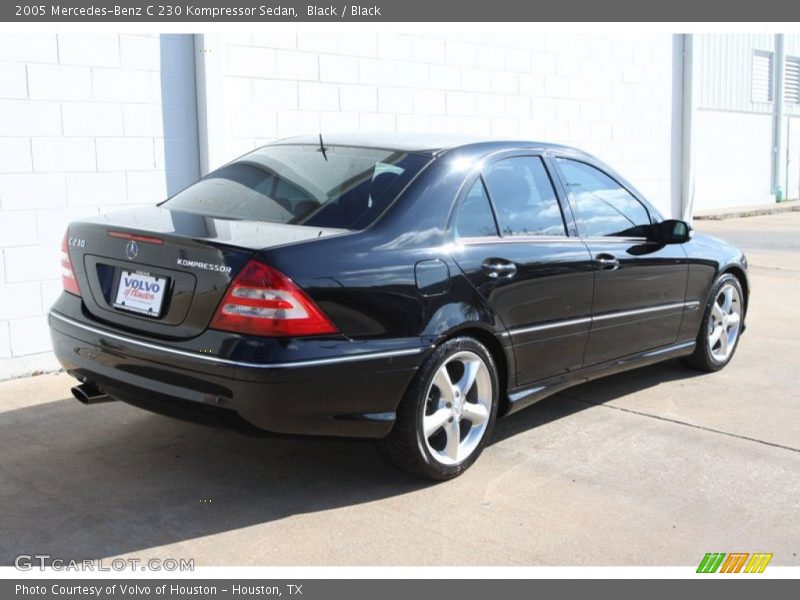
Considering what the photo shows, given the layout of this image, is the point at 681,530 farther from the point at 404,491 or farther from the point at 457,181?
the point at 457,181

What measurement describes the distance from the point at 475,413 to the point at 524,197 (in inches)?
46.8

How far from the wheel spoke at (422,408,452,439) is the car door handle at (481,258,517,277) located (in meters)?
0.69

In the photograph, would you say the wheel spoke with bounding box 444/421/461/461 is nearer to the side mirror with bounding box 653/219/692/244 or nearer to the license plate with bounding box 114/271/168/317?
the license plate with bounding box 114/271/168/317

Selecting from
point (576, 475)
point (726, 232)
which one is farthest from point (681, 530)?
point (726, 232)

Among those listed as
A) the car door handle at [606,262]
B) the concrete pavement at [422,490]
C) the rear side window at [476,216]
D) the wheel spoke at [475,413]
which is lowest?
the concrete pavement at [422,490]

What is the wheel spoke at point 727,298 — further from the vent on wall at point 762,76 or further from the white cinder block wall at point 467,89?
the vent on wall at point 762,76

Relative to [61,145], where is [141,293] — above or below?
below

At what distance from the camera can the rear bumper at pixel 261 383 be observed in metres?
3.75

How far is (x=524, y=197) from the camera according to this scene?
195 inches

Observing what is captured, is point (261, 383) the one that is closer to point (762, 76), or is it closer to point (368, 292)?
point (368, 292)

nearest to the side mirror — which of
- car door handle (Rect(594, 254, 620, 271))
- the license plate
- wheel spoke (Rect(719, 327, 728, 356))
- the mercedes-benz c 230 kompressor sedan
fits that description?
the mercedes-benz c 230 kompressor sedan

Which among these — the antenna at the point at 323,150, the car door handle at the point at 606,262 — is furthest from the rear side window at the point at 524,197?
the antenna at the point at 323,150

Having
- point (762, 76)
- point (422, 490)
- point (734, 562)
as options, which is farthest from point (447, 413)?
point (762, 76)


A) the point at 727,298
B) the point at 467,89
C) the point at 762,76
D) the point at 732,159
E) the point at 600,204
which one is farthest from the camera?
the point at 762,76
